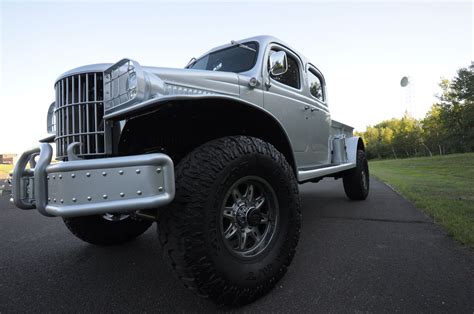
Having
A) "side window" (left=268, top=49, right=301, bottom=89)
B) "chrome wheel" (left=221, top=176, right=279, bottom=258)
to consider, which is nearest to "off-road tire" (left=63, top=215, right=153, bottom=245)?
"chrome wheel" (left=221, top=176, right=279, bottom=258)

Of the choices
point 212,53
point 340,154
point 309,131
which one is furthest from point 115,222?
point 340,154

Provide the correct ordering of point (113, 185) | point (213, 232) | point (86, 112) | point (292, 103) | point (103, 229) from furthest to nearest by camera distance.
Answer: point (292, 103), point (103, 229), point (86, 112), point (213, 232), point (113, 185)

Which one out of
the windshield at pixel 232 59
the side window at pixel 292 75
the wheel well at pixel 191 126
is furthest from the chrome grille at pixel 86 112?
the side window at pixel 292 75

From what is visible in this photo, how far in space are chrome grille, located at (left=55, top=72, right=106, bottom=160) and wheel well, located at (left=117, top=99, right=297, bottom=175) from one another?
0.53 ft

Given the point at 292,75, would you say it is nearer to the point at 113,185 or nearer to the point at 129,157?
the point at 129,157

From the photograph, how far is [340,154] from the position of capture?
4.88 meters

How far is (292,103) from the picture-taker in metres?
3.31

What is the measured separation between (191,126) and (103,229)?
147cm

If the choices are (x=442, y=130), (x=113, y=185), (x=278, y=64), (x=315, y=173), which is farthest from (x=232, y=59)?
(x=442, y=130)

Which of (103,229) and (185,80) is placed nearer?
(185,80)

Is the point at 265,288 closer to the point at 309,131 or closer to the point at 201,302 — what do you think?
the point at 201,302

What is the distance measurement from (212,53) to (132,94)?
1.85 metres

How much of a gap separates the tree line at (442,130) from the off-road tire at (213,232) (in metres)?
40.2

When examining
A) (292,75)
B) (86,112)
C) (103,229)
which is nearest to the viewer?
(86,112)
